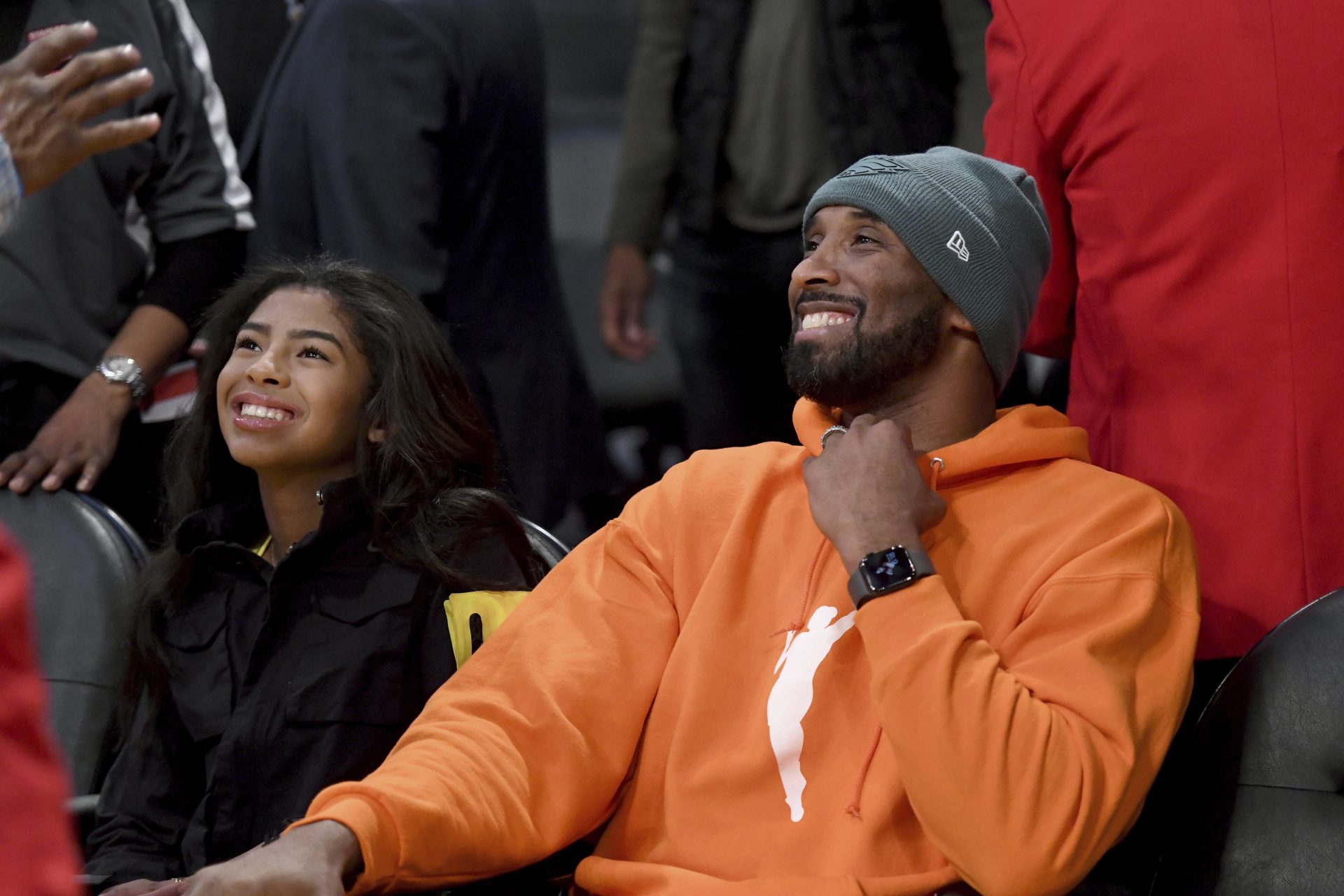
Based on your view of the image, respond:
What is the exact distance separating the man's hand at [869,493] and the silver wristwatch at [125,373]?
1.39 meters

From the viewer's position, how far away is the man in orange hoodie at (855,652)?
162 centimetres

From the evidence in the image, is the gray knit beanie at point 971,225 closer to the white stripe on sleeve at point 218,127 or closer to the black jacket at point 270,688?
the black jacket at point 270,688

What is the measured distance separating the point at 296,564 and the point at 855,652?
83 centimetres

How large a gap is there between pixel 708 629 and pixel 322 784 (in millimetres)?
575

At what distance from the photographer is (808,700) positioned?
183cm

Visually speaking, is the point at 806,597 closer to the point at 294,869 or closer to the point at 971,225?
the point at 971,225

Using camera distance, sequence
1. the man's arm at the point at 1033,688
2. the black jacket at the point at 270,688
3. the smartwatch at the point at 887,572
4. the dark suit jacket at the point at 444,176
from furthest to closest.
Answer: the dark suit jacket at the point at 444,176 → the black jacket at the point at 270,688 → the smartwatch at the point at 887,572 → the man's arm at the point at 1033,688

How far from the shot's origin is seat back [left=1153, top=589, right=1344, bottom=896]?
1.62 meters

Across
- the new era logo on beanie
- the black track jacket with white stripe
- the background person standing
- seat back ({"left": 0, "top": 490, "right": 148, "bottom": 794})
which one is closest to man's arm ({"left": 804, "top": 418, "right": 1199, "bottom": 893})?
the new era logo on beanie

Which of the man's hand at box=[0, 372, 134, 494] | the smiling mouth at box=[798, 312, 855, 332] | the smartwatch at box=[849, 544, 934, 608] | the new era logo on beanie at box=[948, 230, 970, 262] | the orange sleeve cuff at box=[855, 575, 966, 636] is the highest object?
the new era logo on beanie at box=[948, 230, 970, 262]

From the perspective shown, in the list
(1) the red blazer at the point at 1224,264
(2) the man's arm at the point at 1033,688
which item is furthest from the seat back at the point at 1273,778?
(1) the red blazer at the point at 1224,264

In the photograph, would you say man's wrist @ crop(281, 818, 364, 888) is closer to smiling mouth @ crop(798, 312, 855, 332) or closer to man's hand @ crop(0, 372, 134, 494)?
smiling mouth @ crop(798, 312, 855, 332)

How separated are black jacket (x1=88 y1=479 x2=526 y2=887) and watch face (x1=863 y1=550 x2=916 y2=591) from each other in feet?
2.27

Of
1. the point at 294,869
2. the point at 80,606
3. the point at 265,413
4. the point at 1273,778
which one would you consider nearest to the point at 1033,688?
the point at 1273,778
